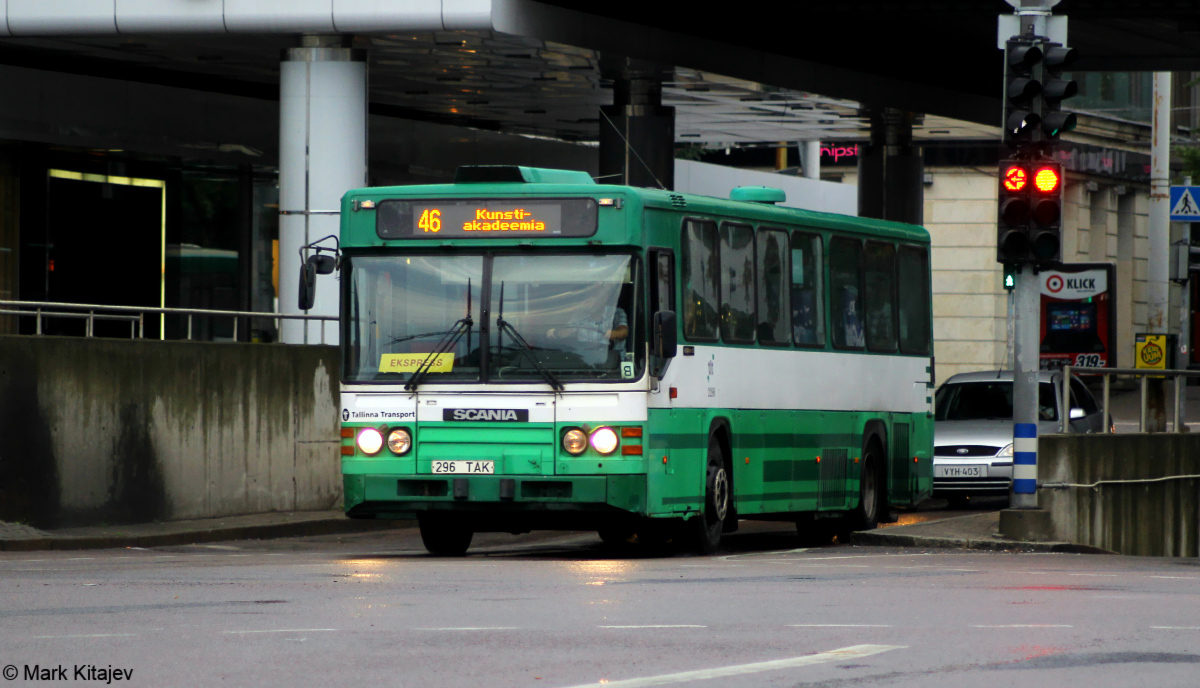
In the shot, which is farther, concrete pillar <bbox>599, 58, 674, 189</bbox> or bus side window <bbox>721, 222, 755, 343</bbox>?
concrete pillar <bbox>599, 58, 674, 189</bbox>

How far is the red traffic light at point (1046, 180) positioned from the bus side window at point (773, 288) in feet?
7.27

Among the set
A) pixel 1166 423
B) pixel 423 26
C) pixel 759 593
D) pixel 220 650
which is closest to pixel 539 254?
A: pixel 759 593

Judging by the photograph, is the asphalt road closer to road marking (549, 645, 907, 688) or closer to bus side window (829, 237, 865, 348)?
road marking (549, 645, 907, 688)

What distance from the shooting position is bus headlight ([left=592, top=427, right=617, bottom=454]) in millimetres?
15227

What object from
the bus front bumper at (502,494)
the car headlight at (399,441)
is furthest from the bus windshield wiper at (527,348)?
the car headlight at (399,441)

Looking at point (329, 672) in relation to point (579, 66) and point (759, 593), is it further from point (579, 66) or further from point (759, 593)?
point (579, 66)

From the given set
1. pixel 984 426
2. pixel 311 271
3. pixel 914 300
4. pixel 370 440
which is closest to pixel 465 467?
pixel 370 440

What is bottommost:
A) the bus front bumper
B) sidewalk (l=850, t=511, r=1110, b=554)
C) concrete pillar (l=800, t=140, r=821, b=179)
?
sidewalk (l=850, t=511, r=1110, b=554)

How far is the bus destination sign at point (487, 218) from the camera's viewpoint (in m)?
15.5

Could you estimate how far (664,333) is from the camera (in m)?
15.2

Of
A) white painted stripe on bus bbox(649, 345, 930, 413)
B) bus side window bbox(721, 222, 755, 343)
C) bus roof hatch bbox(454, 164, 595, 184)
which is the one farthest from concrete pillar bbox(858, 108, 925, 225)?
bus roof hatch bbox(454, 164, 595, 184)

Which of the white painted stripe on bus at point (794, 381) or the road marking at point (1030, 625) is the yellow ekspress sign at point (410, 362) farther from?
the road marking at point (1030, 625)

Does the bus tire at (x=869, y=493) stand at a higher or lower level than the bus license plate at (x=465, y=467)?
lower

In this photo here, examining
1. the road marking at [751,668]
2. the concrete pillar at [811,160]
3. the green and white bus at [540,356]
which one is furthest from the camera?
the concrete pillar at [811,160]
